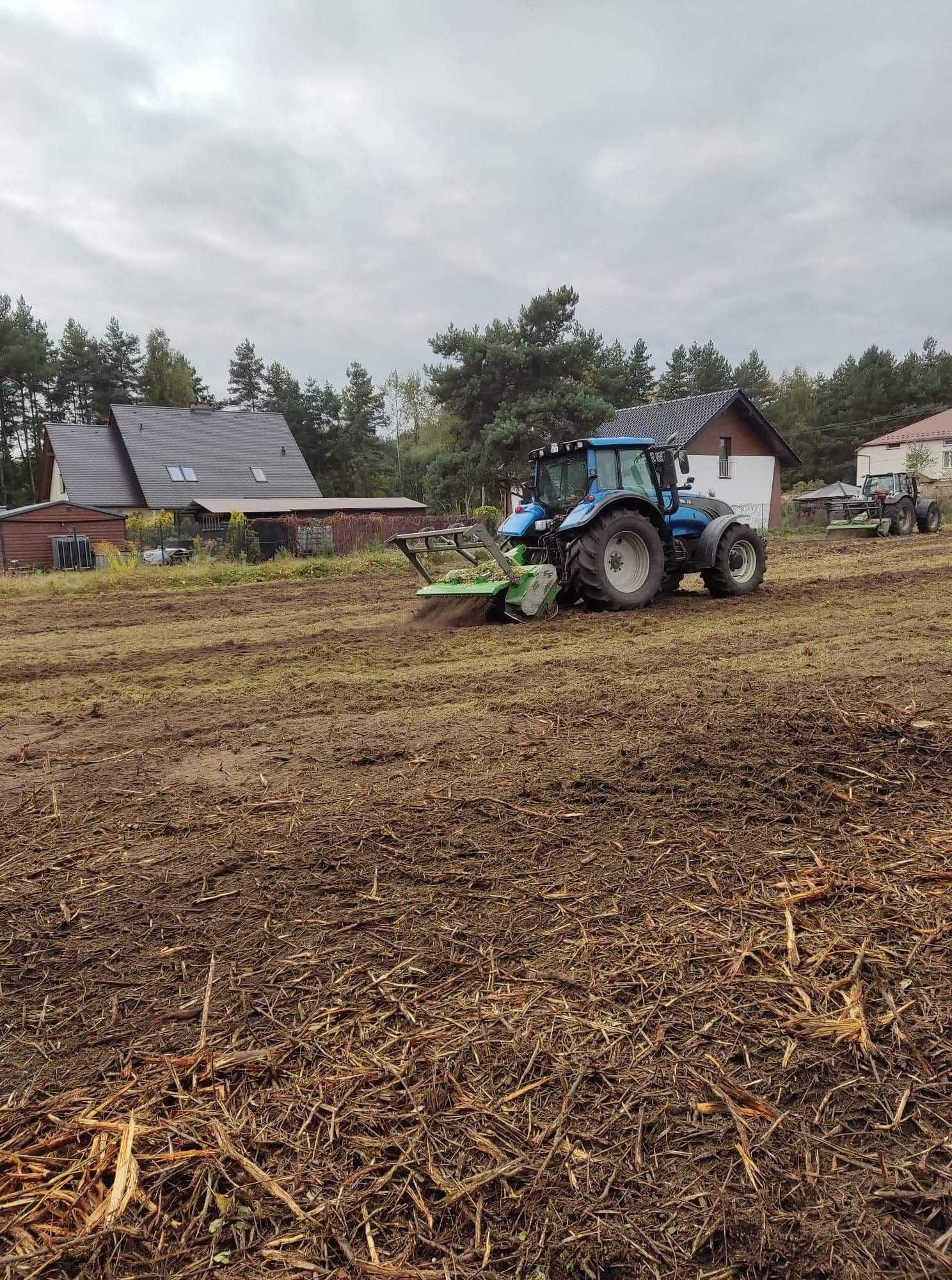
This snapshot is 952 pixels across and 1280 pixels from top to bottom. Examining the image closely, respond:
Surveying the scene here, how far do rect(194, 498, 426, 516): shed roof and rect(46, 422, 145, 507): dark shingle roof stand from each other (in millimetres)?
3404

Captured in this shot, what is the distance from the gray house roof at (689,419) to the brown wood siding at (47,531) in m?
18.3

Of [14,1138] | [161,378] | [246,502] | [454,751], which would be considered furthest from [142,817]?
[161,378]

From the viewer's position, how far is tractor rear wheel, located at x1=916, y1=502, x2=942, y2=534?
25109mm

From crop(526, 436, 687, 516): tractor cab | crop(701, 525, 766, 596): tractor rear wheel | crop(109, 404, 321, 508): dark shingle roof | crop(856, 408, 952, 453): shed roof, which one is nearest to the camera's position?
crop(526, 436, 687, 516): tractor cab

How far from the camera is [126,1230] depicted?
165 cm

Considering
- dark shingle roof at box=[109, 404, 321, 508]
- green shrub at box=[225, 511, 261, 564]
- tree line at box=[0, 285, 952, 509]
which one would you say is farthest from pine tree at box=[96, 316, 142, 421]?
green shrub at box=[225, 511, 261, 564]

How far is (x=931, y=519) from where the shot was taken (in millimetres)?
25250

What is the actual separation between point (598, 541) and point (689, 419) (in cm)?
2542

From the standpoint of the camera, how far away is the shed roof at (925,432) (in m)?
50.0

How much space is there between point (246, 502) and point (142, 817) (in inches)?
1231

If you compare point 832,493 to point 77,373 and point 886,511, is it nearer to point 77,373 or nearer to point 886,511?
point 886,511

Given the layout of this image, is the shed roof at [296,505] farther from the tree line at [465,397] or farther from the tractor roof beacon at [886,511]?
the tractor roof beacon at [886,511]

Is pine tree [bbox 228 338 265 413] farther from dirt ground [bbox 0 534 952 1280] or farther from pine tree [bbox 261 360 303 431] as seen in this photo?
dirt ground [bbox 0 534 952 1280]

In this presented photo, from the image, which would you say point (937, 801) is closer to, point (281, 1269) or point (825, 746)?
point (825, 746)
